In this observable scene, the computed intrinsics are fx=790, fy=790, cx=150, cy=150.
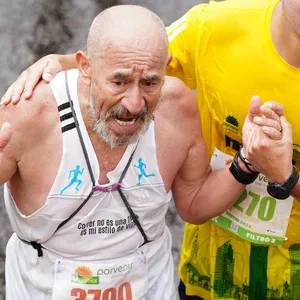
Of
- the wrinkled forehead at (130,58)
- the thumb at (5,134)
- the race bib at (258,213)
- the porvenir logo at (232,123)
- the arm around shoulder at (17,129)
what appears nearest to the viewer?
the thumb at (5,134)

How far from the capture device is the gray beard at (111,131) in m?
2.55

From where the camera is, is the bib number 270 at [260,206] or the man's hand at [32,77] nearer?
the man's hand at [32,77]

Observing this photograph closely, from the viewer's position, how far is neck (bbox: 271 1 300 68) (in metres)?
2.63

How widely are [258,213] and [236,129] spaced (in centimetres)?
35

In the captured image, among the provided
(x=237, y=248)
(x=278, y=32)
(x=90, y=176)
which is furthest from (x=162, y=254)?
(x=278, y=32)

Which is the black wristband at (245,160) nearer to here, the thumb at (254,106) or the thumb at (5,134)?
the thumb at (254,106)

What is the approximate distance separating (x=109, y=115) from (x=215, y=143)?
66 centimetres

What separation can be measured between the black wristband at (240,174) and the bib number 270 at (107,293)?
1.82 feet

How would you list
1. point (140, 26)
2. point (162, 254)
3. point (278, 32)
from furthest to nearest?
point (162, 254)
point (278, 32)
point (140, 26)

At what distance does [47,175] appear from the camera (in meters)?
2.65

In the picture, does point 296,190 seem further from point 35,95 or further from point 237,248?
point 35,95

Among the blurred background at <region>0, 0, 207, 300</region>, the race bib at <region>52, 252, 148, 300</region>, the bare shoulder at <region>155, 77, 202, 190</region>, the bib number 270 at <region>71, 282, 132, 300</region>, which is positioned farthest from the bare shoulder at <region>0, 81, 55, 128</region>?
the blurred background at <region>0, 0, 207, 300</region>

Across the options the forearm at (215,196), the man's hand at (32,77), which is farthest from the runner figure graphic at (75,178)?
the forearm at (215,196)

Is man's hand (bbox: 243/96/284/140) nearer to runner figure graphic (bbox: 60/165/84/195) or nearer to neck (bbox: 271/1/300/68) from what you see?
neck (bbox: 271/1/300/68)
